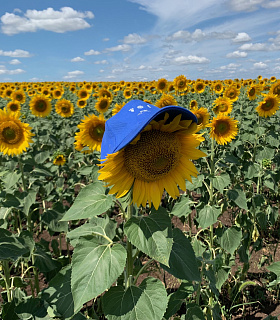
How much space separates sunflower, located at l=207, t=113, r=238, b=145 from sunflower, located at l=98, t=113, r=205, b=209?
2.50 m

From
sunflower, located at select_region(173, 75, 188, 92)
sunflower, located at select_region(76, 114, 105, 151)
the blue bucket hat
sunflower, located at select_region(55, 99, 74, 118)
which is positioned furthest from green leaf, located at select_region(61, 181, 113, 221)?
sunflower, located at select_region(173, 75, 188, 92)

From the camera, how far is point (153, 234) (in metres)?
1.29

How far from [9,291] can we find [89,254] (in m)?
1.50

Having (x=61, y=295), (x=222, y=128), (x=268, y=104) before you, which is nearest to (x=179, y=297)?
(x=61, y=295)

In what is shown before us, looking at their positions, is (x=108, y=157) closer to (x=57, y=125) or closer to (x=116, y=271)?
(x=116, y=271)

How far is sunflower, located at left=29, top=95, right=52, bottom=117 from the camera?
6.78 meters

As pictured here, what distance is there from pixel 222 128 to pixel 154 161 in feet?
9.26

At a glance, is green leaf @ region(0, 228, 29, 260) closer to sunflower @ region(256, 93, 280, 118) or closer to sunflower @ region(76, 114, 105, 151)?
sunflower @ region(76, 114, 105, 151)

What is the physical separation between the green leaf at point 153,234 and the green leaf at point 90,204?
6.5 inches

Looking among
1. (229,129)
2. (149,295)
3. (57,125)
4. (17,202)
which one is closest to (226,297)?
(229,129)

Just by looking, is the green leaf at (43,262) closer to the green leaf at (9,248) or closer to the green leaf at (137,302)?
the green leaf at (9,248)

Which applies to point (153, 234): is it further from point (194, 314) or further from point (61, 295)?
point (194, 314)

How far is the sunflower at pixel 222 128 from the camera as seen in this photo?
3.82 metres

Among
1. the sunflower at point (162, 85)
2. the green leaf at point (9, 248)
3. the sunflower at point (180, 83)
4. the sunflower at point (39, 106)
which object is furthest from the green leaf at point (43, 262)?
the sunflower at point (162, 85)
